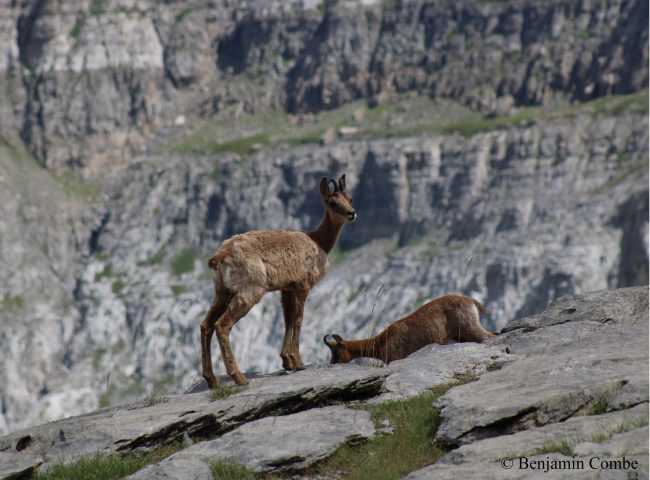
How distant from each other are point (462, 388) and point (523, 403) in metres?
2.37

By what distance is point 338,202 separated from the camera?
2447 cm

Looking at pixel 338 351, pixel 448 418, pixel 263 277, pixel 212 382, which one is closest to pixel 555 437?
pixel 448 418

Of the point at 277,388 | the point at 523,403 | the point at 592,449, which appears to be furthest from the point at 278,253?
the point at 592,449

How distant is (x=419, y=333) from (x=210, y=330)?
686 centimetres

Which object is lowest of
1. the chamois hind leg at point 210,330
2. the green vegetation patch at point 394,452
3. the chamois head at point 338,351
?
the chamois head at point 338,351

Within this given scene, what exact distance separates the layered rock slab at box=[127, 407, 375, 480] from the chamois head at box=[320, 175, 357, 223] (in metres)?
6.92

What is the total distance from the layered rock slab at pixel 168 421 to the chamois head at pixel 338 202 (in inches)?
203

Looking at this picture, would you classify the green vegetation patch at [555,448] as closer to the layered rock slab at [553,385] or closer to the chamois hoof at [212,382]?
the layered rock slab at [553,385]

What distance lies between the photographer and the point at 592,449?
14289mm

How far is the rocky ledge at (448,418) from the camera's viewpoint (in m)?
14.9

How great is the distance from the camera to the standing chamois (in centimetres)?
2173

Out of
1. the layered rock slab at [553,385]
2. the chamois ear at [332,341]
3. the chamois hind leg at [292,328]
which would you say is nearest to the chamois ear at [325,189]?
the chamois hind leg at [292,328]

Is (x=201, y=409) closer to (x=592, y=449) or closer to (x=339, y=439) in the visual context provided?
(x=339, y=439)

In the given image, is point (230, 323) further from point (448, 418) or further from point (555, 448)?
point (555, 448)
